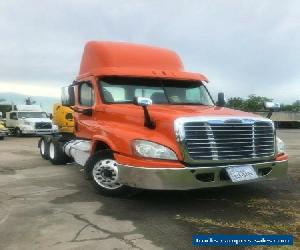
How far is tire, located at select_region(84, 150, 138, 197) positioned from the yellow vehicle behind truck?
502cm

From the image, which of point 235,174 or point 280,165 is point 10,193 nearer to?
point 235,174

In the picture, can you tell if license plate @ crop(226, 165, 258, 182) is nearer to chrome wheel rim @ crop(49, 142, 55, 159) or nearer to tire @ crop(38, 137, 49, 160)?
chrome wheel rim @ crop(49, 142, 55, 159)

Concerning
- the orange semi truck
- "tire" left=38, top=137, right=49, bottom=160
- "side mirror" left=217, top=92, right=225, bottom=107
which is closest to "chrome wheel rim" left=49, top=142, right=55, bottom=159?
"tire" left=38, top=137, right=49, bottom=160

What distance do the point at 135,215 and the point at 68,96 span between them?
3636mm

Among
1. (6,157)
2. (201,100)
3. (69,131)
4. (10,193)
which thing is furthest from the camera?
(6,157)

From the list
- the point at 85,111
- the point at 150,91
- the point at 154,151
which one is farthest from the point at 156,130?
the point at 85,111

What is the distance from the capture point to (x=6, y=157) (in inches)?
584

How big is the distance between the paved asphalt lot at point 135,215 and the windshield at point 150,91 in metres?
1.73

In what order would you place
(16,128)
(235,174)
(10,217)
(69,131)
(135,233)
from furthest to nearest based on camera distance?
(16,128)
(69,131)
(235,174)
(10,217)
(135,233)

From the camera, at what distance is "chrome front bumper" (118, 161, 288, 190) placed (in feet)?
21.8

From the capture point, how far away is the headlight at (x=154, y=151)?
22.3ft

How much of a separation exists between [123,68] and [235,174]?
314 centimetres

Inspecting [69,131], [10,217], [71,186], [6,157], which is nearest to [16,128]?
[6,157]

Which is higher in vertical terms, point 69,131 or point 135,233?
point 69,131
